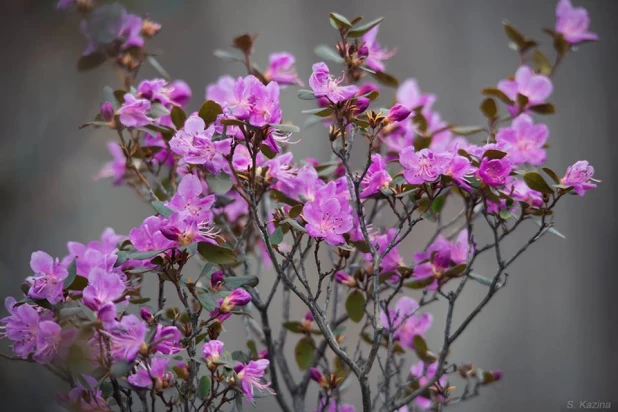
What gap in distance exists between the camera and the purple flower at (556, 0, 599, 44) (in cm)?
144

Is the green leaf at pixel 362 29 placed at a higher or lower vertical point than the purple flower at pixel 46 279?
higher

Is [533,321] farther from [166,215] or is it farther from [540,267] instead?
[166,215]

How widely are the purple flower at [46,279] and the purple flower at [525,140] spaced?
78cm

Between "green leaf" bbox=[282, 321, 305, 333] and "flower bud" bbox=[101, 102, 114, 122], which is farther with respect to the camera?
"green leaf" bbox=[282, 321, 305, 333]

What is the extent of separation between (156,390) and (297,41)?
1888mm

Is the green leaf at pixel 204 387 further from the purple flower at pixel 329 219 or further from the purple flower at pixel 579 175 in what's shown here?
the purple flower at pixel 579 175

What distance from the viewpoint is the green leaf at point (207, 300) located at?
93 centimetres

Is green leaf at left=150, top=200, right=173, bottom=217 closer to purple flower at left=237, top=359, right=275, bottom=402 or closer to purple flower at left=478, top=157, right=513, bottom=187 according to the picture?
purple flower at left=237, top=359, right=275, bottom=402

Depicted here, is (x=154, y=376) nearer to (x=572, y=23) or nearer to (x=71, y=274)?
(x=71, y=274)

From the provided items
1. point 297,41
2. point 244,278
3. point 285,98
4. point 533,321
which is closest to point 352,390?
point 533,321

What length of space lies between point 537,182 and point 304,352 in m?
0.53

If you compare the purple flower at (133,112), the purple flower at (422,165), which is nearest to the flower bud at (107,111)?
the purple flower at (133,112)

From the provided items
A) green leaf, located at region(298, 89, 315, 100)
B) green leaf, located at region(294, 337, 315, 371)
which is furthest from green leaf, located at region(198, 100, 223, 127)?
green leaf, located at region(294, 337, 315, 371)

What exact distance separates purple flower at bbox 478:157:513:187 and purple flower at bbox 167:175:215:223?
42cm
